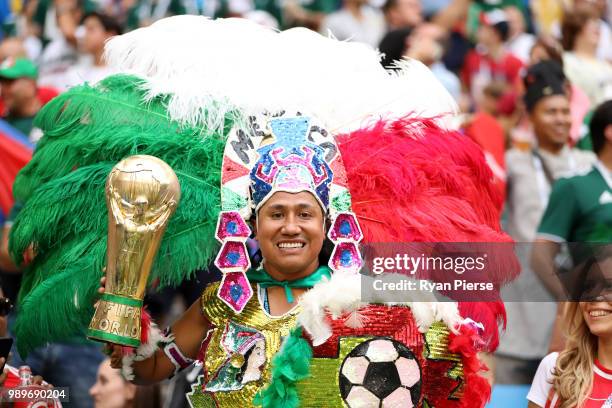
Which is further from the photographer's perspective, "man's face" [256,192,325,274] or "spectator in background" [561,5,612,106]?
"spectator in background" [561,5,612,106]

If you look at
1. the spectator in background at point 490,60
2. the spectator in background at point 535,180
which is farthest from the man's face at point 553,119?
the spectator in background at point 490,60

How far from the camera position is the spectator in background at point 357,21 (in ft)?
30.2

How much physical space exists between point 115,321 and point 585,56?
5126mm

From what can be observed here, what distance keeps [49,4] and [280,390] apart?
617cm

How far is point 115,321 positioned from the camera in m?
4.31

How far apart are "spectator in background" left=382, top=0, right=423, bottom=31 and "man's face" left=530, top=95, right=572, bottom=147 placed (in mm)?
1806

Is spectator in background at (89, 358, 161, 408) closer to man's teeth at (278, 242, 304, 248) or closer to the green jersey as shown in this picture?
man's teeth at (278, 242, 304, 248)

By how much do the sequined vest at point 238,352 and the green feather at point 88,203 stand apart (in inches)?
10.3

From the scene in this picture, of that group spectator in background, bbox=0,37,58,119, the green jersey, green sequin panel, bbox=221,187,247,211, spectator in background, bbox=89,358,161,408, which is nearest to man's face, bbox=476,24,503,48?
spectator in background, bbox=0,37,58,119

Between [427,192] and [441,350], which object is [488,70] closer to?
[427,192]

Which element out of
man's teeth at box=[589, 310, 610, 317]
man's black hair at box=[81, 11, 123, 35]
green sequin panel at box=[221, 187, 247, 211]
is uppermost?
man's black hair at box=[81, 11, 123, 35]

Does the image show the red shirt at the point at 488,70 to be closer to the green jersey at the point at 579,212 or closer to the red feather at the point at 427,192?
the green jersey at the point at 579,212

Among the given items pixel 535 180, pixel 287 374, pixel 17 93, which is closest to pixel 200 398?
pixel 287 374

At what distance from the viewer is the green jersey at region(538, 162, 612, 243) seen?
5.93 m
